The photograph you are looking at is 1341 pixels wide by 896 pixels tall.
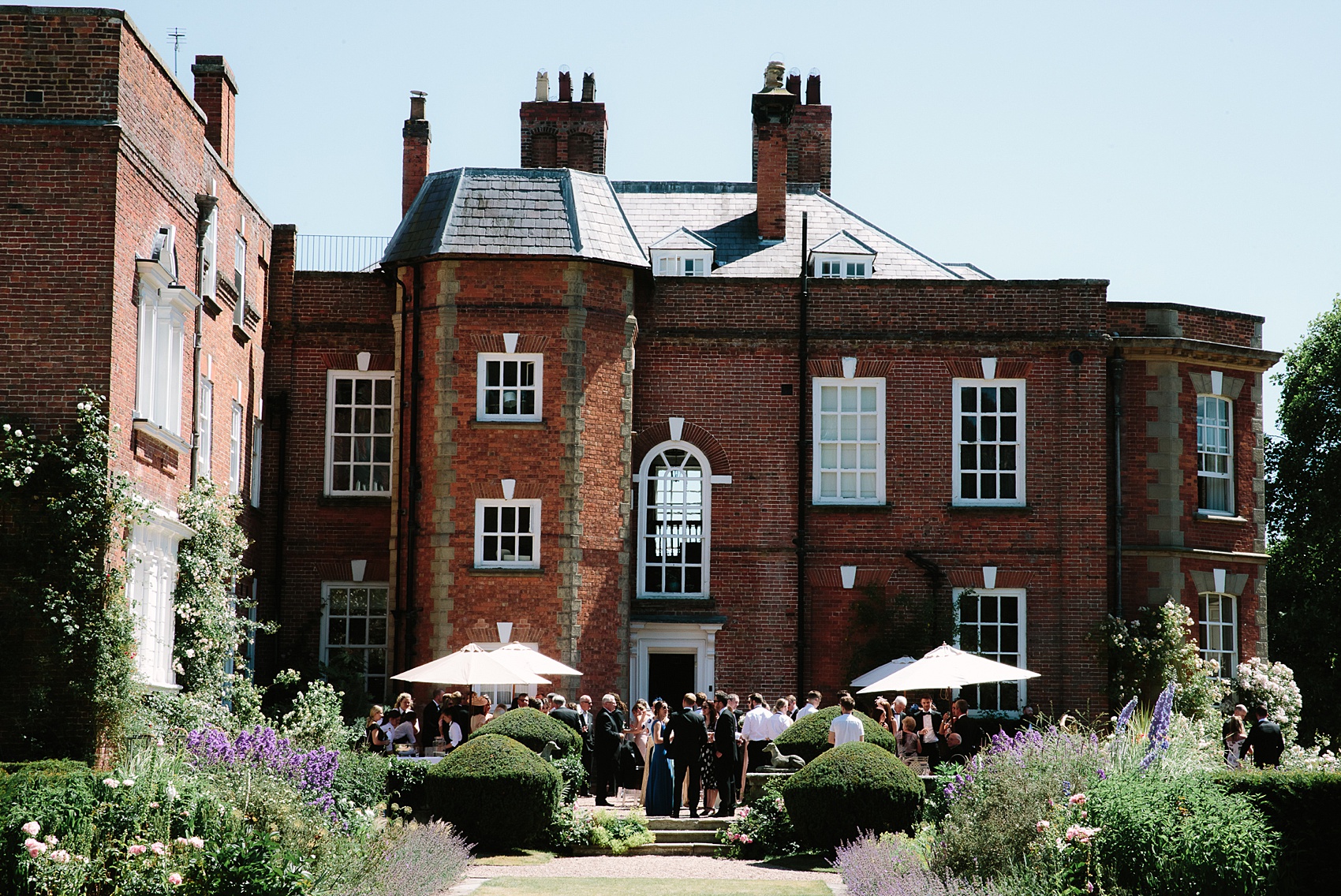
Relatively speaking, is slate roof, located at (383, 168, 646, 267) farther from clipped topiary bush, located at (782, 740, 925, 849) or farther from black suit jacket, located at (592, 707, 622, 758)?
clipped topiary bush, located at (782, 740, 925, 849)

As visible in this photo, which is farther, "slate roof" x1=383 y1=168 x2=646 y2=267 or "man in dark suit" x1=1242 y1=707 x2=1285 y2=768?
"slate roof" x1=383 y1=168 x2=646 y2=267

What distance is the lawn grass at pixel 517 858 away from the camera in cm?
1723

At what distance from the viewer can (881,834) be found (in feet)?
54.0

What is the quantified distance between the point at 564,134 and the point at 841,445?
13.1 m

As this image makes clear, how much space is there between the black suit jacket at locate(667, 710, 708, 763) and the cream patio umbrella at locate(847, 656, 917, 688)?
525cm

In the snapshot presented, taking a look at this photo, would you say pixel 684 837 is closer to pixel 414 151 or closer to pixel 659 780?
pixel 659 780

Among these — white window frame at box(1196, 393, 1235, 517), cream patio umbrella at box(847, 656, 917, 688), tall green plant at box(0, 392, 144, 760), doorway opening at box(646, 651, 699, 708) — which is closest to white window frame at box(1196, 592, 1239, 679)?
white window frame at box(1196, 393, 1235, 517)

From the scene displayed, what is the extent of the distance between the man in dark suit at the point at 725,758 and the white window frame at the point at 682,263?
43.5 feet

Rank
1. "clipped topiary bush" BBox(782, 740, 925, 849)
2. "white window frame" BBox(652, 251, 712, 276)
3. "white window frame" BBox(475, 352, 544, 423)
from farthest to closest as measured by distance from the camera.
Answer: "white window frame" BBox(652, 251, 712, 276)
"white window frame" BBox(475, 352, 544, 423)
"clipped topiary bush" BBox(782, 740, 925, 849)

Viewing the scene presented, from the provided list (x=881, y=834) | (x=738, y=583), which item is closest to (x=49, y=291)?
(x=881, y=834)

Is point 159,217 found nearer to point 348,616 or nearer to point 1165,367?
point 348,616

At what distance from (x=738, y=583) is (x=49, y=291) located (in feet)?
41.6

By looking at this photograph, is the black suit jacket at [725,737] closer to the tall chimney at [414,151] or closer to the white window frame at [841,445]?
the white window frame at [841,445]

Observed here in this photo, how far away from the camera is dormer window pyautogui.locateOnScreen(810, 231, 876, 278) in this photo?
1249 inches
